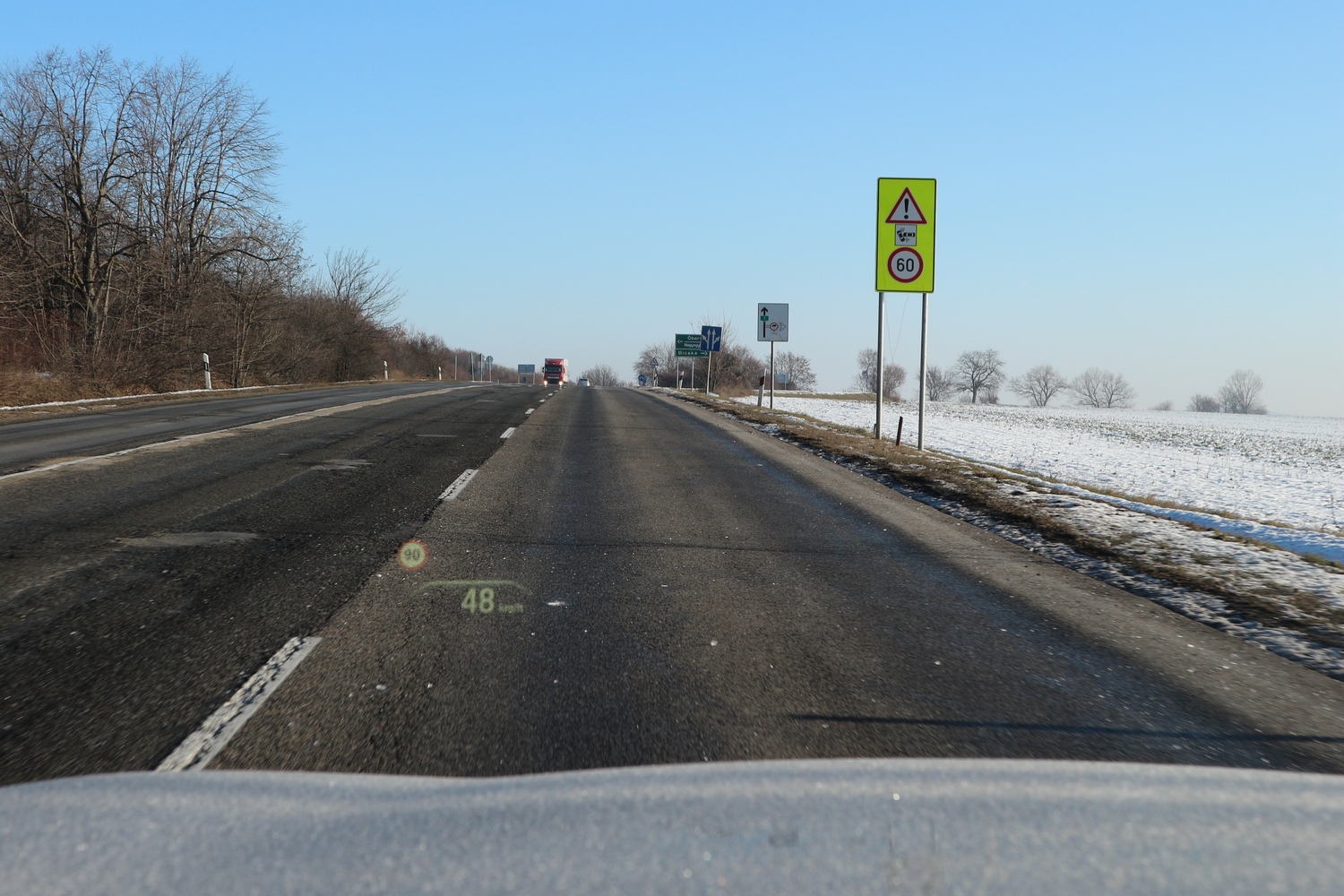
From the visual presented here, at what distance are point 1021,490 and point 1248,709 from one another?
24.5ft

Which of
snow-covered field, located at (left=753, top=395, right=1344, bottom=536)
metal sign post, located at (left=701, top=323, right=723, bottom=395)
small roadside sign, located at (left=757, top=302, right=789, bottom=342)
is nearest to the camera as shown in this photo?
snow-covered field, located at (left=753, top=395, right=1344, bottom=536)

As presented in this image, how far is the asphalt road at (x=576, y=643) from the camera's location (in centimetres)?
309

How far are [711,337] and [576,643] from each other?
44621mm

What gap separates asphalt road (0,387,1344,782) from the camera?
3086mm

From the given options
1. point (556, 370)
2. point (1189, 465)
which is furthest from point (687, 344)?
point (1189, 465)

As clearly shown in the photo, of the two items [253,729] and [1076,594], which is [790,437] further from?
[253,729]

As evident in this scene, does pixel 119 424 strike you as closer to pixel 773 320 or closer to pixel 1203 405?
pixel 773 320

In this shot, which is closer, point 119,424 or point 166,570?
point 166,570

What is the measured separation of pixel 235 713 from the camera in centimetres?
321

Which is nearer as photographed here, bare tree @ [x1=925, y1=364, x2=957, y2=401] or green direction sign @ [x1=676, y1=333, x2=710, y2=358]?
green direction sign @ [x1=676, y1=333, x2=710, y2=358]

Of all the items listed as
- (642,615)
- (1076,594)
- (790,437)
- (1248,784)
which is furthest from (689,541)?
(790,437)

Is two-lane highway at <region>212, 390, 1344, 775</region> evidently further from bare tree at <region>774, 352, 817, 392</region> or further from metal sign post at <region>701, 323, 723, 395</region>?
bare tree at <region>774, 352, 817, 392</region>

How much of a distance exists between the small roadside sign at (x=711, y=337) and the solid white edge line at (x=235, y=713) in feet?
146

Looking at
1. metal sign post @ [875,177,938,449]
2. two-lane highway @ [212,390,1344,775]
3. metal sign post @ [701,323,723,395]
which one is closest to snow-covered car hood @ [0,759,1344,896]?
two-lane highway @ [212,390,1344,775]
